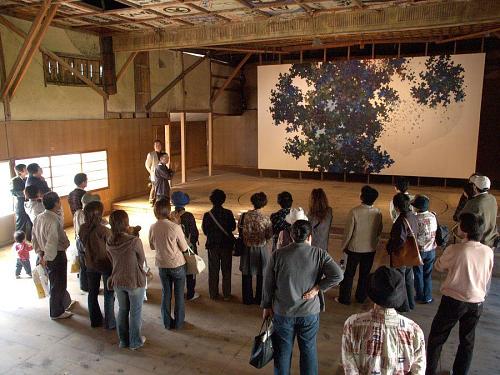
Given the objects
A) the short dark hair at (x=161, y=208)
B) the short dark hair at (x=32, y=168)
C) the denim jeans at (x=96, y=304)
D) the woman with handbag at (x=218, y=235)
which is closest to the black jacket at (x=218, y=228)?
the woman with handbag at (x=218, y=235)

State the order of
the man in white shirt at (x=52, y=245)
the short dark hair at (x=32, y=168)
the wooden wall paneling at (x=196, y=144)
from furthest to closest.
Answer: the wooden wall paneling at (x=196, y=144) → the short dark hair at (x=32, y=168) → the man in white shirt at (x=52, y=245)

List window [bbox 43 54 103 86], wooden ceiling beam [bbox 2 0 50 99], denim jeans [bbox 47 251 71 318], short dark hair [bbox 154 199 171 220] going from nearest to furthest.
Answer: short dark hair [bbox 154 199 171 220]
denim jeans [bbox 47 251 71 318]
wooden ceiling beam [bbox 2 0 50 99]
window [bbox 43 54 103 86]

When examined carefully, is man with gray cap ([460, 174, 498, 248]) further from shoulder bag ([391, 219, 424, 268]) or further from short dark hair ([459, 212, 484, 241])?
short dark hair ([459, 212, 484, 241])

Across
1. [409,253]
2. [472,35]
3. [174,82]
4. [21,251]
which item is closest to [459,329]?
[409,253]

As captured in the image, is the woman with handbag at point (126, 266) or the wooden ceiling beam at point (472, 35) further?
the wooden ceiling beam at point (472, 35)

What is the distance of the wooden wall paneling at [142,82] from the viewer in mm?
9125

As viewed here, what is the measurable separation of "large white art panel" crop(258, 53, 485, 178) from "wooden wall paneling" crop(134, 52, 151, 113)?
3503 mm

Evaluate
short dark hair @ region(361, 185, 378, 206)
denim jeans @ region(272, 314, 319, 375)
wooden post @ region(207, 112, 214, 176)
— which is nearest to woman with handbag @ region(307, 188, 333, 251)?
short dark hair @ region(361, 185, 378, 206)

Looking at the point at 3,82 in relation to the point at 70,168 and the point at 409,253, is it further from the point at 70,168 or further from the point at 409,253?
the point at 409,253

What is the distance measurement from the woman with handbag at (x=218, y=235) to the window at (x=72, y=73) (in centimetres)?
478

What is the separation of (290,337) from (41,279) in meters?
3.03

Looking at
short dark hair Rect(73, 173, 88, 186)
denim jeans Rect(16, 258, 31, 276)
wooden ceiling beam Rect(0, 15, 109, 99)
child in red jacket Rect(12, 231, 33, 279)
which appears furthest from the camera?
wooden ceiling beam Rect(0, 15, 109, 99)

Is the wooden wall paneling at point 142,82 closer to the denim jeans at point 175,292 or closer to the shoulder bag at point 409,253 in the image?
the denim jeans at point 175,292

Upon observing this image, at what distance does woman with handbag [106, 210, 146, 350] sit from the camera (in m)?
3.26
